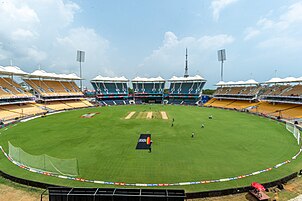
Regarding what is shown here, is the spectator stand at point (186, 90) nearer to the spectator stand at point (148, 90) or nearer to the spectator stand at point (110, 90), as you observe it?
the spectator stand at point (148, 90)

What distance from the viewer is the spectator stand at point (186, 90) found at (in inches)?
3099

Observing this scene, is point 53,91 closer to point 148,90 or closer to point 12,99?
point 12,99

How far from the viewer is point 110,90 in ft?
265

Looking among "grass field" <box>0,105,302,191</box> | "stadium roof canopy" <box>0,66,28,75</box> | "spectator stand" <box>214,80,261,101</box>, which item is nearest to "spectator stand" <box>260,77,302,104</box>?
"spectator stand" <box>214,80,261,101</box>

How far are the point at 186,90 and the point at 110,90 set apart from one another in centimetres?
3665

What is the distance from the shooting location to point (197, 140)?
75.2 ft

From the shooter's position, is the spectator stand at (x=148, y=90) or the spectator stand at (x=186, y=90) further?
the spectator stand at (x=148, y=90)

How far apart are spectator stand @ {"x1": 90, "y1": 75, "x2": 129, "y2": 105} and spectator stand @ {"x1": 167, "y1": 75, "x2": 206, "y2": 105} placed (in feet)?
74.8

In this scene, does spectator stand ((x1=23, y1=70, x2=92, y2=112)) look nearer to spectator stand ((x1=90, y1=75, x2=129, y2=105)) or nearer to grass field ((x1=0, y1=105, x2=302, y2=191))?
spectator stand ((x1=90, y1=75, x2=129, y2=105))

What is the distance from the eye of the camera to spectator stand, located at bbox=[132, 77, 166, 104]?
83188mm

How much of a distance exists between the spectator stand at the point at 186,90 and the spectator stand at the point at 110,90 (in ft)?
74.8

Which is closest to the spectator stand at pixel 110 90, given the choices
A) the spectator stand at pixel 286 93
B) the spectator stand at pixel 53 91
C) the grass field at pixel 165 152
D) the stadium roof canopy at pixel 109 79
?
the stadium roof canopy at pixel 109 79

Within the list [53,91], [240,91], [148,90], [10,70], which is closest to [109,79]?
[148,90]

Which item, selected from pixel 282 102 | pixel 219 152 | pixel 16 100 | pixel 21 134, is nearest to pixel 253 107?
pixel 282 102
